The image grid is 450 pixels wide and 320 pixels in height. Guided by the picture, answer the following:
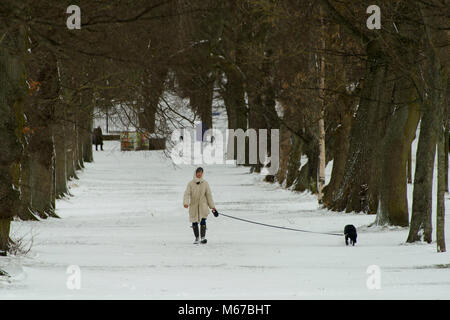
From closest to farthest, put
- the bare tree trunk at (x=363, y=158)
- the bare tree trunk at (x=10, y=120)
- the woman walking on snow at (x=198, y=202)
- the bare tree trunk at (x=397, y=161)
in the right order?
1. the bare tree trunk at (x=10, y=120)
2. the woman walking on snow at (x=198, y=202)
3. the bare tree trunk at (x=397, y=161)
4. the bare tree trunk at (x=363, y=158)

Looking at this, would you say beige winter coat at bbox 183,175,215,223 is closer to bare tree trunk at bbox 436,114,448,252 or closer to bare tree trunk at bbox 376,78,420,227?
bare tree trunk at bbox 376,78,420,227

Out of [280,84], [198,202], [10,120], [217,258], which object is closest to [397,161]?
[198,202]

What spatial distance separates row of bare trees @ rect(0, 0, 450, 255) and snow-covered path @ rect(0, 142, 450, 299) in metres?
1.14

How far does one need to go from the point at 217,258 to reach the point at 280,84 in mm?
25429

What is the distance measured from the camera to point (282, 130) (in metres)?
44.8

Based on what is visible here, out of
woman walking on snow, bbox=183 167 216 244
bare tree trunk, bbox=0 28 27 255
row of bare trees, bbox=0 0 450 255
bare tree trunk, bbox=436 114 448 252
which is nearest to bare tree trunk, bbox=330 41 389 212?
row of bare trees, bbox=0 0 450 255

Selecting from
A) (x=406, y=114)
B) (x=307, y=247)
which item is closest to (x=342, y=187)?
(x=406, y=114)

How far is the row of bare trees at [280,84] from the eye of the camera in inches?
541

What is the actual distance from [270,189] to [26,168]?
21.5m

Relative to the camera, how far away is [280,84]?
4091 centimetres

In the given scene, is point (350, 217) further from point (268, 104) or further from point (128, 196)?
point (268, 104)

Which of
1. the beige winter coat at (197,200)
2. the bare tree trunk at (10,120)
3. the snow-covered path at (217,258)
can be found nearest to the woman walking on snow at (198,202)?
the beige winter coat at (197,200)

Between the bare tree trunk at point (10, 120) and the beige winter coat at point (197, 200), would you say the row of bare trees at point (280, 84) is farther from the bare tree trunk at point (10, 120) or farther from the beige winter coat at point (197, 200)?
the beige winter coat at point (197, 200)

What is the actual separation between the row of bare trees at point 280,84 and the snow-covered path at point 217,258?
114cm
